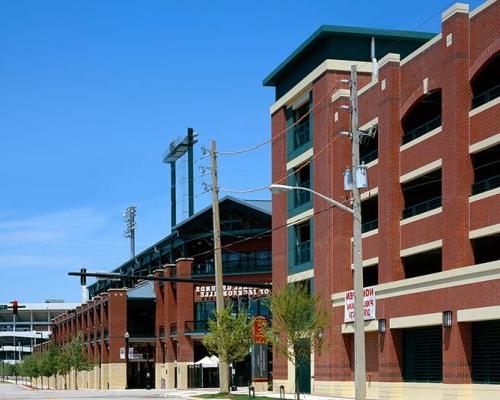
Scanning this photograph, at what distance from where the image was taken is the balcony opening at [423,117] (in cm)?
4041

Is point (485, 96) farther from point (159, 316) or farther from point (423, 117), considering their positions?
point (159, 316)

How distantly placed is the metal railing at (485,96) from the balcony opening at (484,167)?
6.02 feet

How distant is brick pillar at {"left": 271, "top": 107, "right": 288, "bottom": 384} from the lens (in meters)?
56.4

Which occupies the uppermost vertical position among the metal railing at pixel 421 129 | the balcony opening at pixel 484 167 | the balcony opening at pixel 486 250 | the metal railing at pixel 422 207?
the metal railing at pixel 421 129

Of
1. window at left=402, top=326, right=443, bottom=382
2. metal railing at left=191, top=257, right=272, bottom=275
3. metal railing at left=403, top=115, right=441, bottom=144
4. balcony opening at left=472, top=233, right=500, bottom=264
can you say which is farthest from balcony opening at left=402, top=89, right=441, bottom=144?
metal railing at left=191, top=257, right=272, bottom=275

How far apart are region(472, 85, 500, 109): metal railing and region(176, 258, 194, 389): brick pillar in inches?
2017

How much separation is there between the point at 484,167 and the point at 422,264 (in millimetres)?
7854

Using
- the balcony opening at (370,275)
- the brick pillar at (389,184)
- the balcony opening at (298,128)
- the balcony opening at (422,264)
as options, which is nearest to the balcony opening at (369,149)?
the brick pillar at (389,184)

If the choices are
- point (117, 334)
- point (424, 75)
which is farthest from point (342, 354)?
point (117, 334)

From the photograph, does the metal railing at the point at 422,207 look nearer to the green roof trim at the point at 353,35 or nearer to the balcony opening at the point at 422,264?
the balcony opening at the point at 422,264

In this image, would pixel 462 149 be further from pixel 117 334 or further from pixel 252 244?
pixel 117 334

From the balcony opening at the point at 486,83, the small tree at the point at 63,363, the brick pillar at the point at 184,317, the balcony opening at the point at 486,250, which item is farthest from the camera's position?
the small tree at the point at 63,363

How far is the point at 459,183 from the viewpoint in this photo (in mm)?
36562

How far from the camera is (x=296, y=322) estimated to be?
41.0 metres
